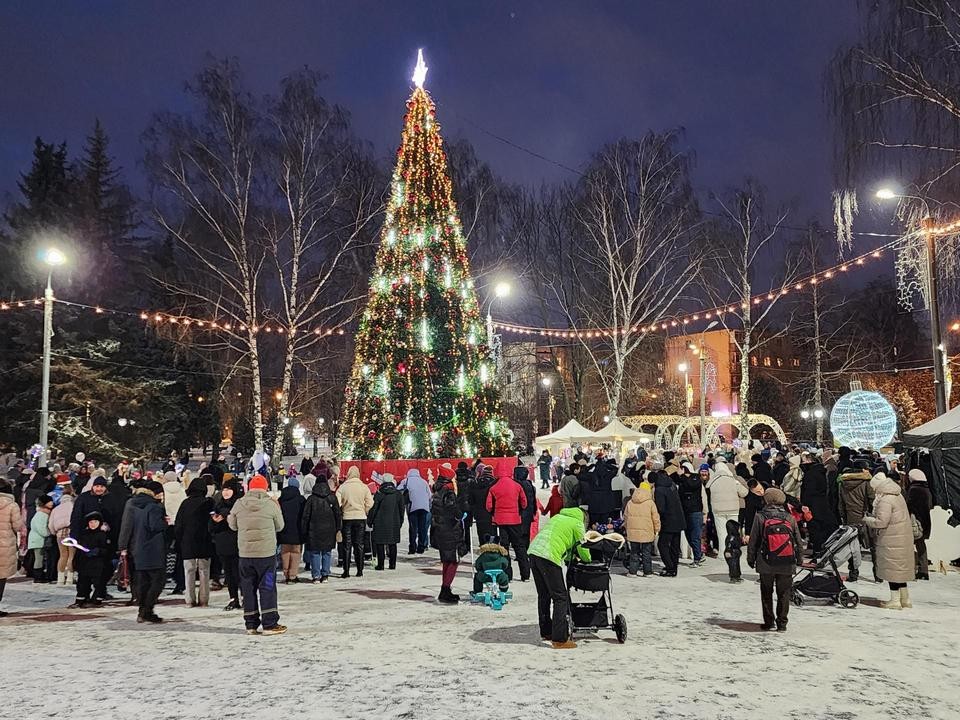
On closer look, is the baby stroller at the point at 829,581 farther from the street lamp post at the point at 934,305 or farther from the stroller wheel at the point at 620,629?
the street lamp post at the point at 934,305

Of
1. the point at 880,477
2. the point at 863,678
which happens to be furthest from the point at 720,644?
the point at 880,477

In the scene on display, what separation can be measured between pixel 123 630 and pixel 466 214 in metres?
28.4

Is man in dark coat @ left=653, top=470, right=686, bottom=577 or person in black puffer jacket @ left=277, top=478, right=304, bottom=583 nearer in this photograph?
person in black puffer jacket @ left=277, top=478, right=304, bottom=583

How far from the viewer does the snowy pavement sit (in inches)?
223

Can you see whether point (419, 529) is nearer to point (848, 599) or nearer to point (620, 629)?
point (620, 629)

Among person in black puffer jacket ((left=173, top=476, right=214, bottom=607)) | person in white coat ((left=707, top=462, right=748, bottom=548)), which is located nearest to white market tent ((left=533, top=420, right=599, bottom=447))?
person in white coat ((left=707, top=462, right=748, bottom=548))

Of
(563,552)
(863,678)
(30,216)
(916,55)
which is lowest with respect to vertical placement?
(863,678)

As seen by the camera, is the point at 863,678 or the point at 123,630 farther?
the point at 123,630

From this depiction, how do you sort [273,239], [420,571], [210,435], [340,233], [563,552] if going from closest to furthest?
[563,552] < [420,571] < [273,239] < [340,233] < [210,435]

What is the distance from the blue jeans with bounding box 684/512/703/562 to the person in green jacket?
6017mm

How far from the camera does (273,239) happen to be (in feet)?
86.9

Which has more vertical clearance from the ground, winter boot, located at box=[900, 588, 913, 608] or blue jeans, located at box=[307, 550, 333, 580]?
blue jeans, located at box=[307, 550, 333, 580]

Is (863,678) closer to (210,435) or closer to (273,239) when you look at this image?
(273,239)

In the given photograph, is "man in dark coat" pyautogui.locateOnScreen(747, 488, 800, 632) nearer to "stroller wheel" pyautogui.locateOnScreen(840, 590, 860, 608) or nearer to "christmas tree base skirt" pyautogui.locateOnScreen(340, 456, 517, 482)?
"stroller wheel" pyautogui.locateOnScreen(840, 590, 860, 608)
